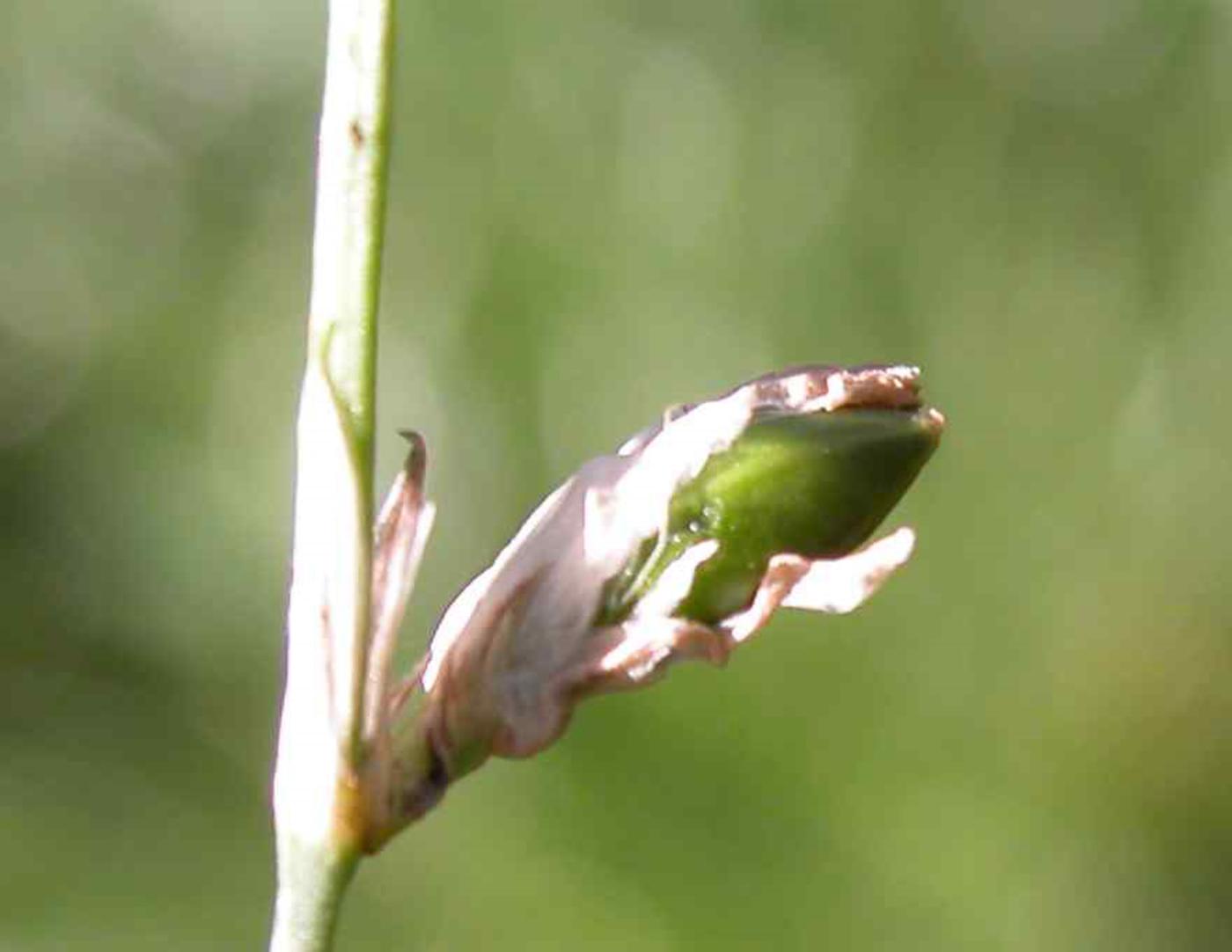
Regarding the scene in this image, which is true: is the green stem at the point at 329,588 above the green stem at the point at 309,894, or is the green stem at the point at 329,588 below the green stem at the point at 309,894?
above

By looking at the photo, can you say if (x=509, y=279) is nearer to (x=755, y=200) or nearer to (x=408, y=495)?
(x=755, y=200)

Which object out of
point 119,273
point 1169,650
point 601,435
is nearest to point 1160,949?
point 1169,650

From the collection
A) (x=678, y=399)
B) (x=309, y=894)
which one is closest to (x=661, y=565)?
(x=309, y=894)

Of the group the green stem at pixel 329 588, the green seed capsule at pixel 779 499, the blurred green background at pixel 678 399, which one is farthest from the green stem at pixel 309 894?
the blurred green background at pixel 678 399

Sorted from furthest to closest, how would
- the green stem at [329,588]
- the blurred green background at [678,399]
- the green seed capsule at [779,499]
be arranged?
the blurred green background at [678,399] → the green seed capsule at [779,499] → the green stem at [329,588]

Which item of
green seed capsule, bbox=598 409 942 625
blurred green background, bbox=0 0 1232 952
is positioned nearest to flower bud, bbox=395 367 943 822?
green seed capsule, bbox=598 409 942 625

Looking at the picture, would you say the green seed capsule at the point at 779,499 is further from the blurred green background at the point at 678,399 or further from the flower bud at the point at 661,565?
the blurred green background at the point at 678,399

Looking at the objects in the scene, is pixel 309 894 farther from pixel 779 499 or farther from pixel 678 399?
pixel 678 399
